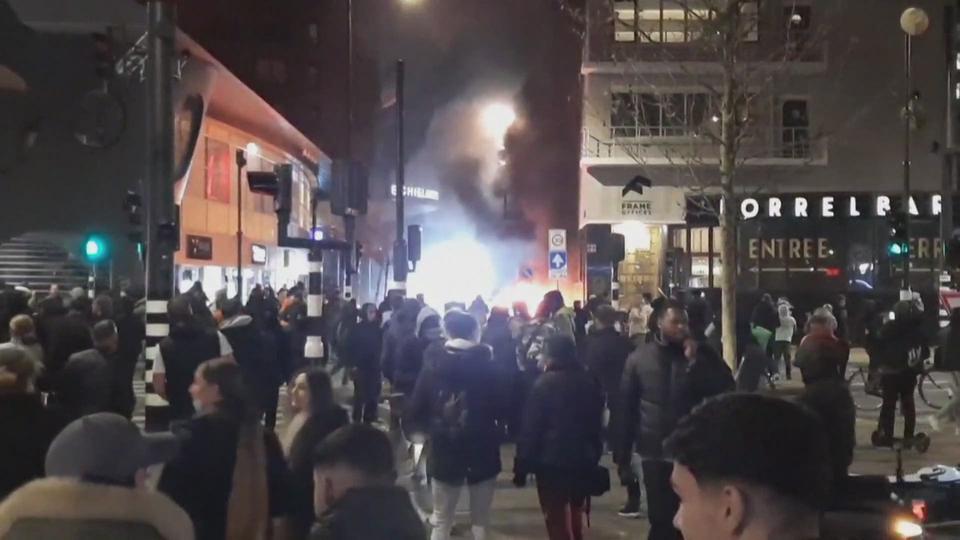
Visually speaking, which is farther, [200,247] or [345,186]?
[200,247]

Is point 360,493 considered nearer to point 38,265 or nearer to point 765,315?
point 765,315

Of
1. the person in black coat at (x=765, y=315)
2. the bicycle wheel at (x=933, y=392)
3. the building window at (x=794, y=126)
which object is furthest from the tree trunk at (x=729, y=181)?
the building window at (x=794, y=126)

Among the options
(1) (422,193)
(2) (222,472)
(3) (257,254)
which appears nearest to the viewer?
(2) (222,472)

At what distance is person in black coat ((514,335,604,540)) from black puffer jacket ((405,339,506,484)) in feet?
1.01

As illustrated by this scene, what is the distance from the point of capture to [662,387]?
8055mm

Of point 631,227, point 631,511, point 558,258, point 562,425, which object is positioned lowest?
point 631,511

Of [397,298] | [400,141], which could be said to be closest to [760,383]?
[397,298]

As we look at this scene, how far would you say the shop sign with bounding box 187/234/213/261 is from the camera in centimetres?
3859

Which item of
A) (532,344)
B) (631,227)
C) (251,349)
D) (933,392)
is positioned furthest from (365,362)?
(631,227)

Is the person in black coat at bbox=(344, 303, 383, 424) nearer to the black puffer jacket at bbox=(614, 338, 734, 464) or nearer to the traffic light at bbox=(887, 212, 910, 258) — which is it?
the black puffer jacket at bbox=(614, 338, 734, 464)

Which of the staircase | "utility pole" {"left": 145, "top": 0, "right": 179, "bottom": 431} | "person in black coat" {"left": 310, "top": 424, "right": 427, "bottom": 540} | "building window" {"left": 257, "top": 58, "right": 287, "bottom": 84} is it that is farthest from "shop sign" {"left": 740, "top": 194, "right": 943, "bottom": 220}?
"building window" {"left": 257, "top": 58, "right": 287, "bottom": 84}

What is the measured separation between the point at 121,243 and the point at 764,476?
34.2m

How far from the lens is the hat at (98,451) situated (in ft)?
12.2

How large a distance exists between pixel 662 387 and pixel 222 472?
3.54m
